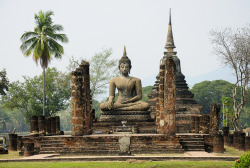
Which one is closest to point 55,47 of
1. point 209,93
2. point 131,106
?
point 131,106

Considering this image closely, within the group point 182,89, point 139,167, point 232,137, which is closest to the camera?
point 139,167

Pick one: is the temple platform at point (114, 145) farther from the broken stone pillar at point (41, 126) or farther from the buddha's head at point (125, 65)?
the buddha's head at point (125, 65)

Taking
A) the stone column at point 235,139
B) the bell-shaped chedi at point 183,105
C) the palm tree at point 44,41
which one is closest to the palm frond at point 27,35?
the palm tree at point 44,41

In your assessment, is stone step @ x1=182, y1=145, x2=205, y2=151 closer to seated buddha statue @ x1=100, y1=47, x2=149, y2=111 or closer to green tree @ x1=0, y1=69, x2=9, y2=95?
seated buddha statue @ x1=100, y1=47, x2=149, y2=111

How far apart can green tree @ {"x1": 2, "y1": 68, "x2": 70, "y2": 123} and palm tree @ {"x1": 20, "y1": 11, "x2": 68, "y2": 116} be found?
6827mm

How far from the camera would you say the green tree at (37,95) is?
40688 millimetres

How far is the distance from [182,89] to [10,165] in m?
20.4

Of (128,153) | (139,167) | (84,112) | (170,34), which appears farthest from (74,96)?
(170,34)

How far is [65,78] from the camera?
140ft

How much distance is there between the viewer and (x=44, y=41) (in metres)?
33.5

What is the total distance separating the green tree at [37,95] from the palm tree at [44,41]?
6.83m

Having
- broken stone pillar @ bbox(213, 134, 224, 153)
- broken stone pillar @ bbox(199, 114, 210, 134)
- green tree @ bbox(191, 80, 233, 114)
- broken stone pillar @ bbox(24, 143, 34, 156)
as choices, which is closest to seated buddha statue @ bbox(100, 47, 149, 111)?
broken stone pillar @ bbox(199, 114, 210, 134)

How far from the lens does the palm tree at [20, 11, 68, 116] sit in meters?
33.5

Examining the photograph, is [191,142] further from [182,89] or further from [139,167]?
[182,89]
